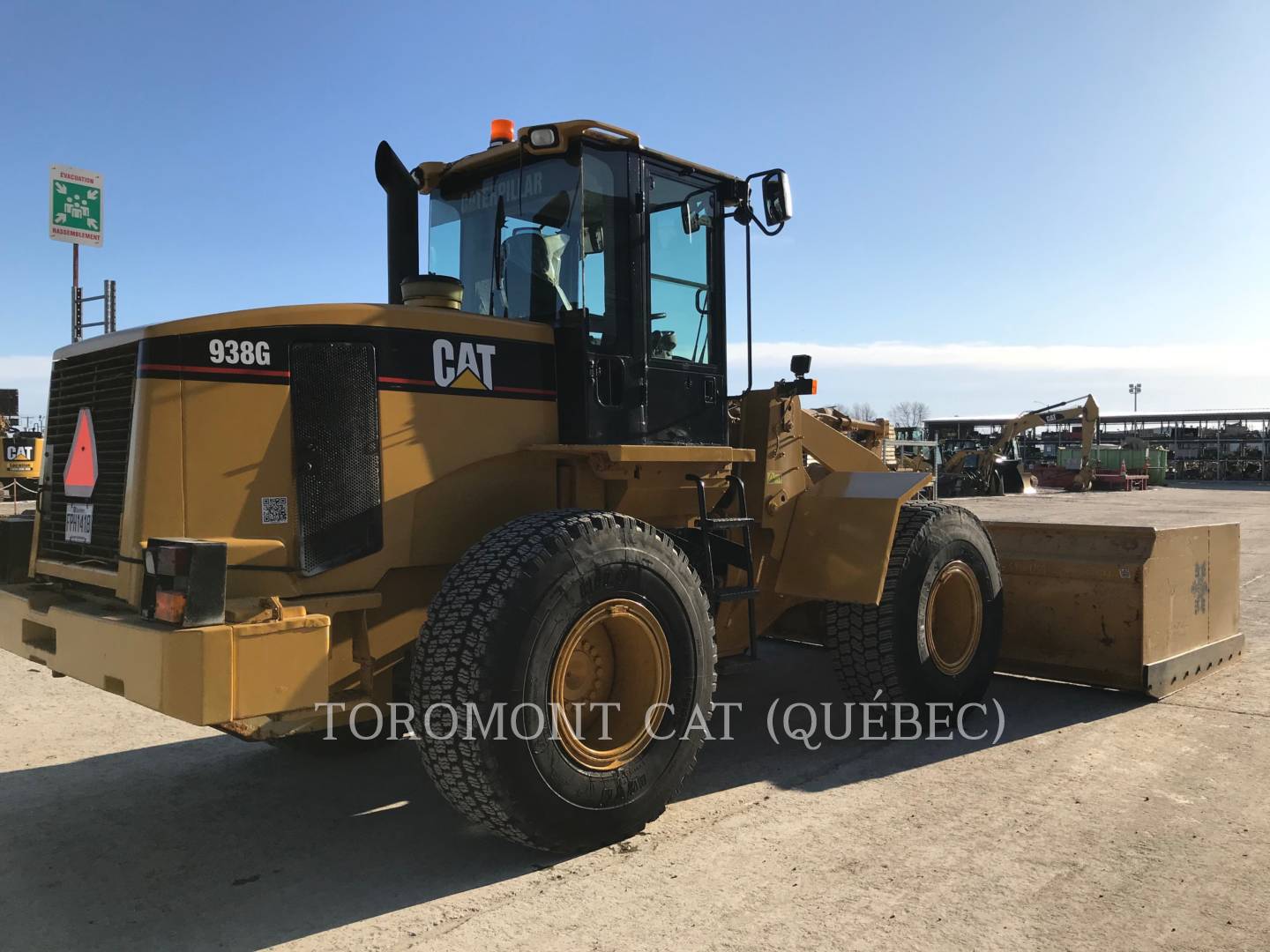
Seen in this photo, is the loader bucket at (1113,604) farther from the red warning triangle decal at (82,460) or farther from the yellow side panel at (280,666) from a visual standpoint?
the red warning triangle decal at (82,460)

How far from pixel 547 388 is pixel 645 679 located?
1.33 m

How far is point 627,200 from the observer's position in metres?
4.52

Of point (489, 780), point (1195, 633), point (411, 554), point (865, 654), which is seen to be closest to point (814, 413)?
point (865, 654)

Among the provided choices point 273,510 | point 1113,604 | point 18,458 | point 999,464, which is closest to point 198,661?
point 273,510

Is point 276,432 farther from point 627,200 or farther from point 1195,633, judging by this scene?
point 1195,633

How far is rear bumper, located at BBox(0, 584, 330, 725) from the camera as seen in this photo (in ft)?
10.2

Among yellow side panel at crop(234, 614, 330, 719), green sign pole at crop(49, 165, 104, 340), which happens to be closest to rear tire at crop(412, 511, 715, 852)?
yellow side panel at crop(234, 614, 330, 719)

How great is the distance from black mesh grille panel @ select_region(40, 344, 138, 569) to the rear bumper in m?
0.32

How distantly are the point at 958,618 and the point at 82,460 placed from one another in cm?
469

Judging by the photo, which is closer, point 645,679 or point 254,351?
point 254,351

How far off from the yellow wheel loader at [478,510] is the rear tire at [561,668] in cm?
1

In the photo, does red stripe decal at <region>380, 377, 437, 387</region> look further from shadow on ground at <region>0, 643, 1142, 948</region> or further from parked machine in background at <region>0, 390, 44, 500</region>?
parked machine in background at <region>0, 390, 44, 500</region>

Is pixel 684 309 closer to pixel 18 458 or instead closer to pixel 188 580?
pixel 188 580

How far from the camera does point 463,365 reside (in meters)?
4.03
